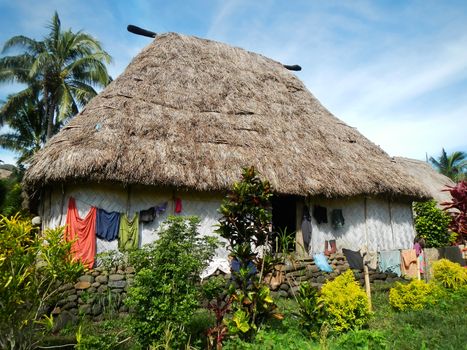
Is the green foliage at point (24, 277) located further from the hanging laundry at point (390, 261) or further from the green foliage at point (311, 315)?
the hanging laundry at point (390, 261)

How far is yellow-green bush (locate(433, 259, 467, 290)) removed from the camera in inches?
263

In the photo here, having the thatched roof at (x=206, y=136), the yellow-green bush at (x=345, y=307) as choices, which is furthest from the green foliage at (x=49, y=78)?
the yellow-green bush at (x=345, y=307)

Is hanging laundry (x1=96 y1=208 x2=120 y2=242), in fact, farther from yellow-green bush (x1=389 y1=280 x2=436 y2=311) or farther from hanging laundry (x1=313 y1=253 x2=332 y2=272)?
yellow-green bush (x1=389 y1=280 x2=436 y2=311)

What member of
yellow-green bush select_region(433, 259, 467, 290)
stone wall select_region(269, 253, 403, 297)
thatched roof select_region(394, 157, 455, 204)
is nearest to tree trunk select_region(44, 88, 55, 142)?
stone wall select_region(269, 253, 403, 297)

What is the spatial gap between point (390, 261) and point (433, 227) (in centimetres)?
524

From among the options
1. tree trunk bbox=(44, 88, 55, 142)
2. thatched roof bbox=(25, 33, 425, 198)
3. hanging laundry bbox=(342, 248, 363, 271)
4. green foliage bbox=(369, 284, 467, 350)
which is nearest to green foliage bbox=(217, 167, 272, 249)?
green foliage bbox=(369, 284, 467, 350)

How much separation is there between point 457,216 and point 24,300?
984 centimetres

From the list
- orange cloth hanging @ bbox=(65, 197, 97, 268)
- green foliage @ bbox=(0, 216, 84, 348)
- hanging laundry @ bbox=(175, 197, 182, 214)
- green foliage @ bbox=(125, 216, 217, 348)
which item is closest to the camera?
green foliage @ bbox=(0, 216, 84, 348)

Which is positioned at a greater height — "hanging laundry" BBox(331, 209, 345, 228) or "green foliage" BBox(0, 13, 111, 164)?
"green foliage" BBox(0, 13, 111, 164)

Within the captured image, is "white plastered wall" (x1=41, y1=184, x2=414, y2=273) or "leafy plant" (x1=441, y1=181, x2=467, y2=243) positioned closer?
"white plastered wall" (x1=41, y1=184, x2=414, y2=273)

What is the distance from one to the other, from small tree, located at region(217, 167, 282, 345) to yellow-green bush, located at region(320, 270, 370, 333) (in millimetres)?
987

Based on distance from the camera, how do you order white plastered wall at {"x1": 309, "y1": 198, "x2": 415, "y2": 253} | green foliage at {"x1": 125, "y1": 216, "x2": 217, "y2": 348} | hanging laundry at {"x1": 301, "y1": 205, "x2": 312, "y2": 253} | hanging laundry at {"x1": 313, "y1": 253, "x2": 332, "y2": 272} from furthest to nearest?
white plastered wall at {"x1": 309, "y1": 198, "x2": 415, "y2": 253} → hanging laundry at {"x1": 301, "y1": 205, "x2": 312, "y2": 253} → hanging laundry at {"x1": 313, "y1": 253, "x2": 332, "y2": 272} → green foliage at {"x1": 125, "y1": 216, "x2": 217, "y2": 348}

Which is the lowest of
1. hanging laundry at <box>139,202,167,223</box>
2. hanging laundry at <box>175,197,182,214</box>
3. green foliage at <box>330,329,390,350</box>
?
green foliage at <box>330,329,390,350</box>

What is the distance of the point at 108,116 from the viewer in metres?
8.54
